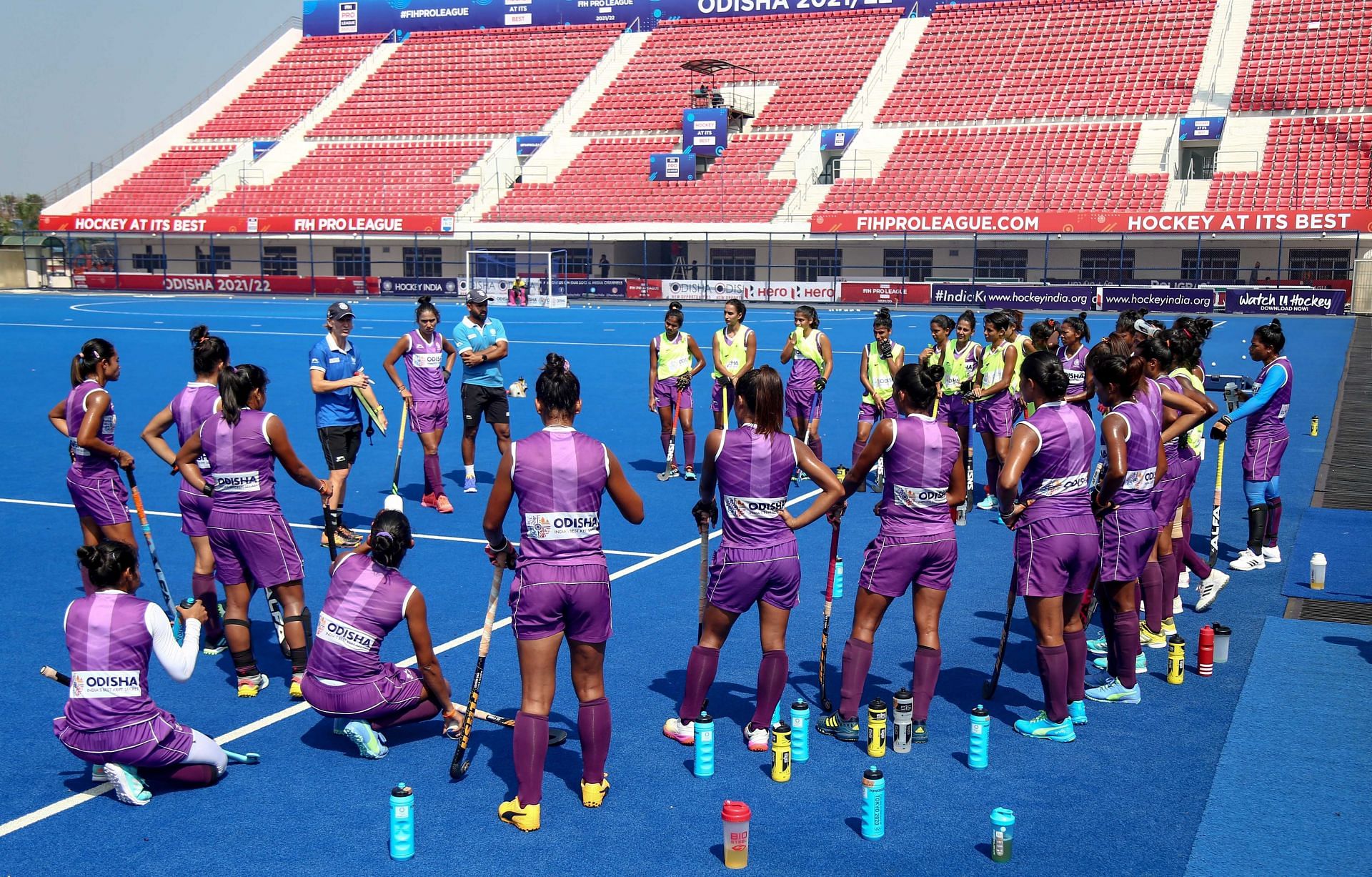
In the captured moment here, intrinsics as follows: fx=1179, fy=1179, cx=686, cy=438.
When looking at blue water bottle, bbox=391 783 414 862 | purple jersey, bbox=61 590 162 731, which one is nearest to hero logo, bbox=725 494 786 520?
blue water bottle, bbox=391 783 414 862

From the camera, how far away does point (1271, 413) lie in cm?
1025

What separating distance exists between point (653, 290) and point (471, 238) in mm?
8461

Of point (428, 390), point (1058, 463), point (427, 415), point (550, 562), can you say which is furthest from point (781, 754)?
point (428, 390)

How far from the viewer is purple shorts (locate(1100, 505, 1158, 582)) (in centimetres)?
716

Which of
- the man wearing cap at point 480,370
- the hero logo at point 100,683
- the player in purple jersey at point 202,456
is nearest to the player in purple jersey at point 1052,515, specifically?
the hero logo at point 100,683

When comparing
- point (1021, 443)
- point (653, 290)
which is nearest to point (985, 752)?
point (1021, 443)

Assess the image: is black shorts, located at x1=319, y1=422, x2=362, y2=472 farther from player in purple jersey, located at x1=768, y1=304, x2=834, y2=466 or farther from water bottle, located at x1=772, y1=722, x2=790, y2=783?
water bottle, located at x1=772, y1=722, x2=790, y2=783

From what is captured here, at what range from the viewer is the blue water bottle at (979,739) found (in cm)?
634

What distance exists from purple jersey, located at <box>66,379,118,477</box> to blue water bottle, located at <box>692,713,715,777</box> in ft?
15.9

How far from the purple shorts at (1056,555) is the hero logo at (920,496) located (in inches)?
24.3

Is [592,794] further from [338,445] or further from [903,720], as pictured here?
[338,445]

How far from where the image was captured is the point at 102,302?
153 ft

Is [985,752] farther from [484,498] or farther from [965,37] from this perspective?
[965,37]

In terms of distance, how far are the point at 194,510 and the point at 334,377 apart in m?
3.31
